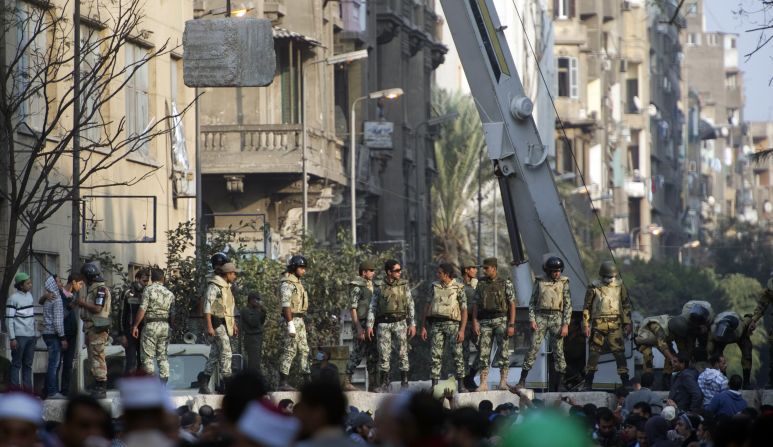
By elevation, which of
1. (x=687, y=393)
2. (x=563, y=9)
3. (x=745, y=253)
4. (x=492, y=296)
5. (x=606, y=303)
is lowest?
(x=687, y=393)

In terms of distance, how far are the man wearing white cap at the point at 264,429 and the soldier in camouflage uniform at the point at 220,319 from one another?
14074mm

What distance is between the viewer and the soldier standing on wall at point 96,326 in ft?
70.7

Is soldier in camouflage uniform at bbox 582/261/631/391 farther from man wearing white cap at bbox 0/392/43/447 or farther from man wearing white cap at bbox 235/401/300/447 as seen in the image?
man wearing white cap at bbox 235/401/300/447

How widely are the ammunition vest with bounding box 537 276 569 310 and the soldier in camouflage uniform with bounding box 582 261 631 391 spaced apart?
49cm

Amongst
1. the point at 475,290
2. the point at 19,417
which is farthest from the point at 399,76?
the point at 19,417

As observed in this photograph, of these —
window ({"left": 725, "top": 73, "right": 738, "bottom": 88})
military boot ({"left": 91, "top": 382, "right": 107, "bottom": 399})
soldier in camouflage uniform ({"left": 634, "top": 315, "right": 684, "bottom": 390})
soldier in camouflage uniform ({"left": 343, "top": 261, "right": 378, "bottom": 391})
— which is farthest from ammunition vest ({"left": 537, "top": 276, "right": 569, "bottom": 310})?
window ({"left": 725, "top": 73, "right": 738, "bottom": 88})

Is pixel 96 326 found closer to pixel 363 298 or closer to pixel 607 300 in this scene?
pixel 363 298

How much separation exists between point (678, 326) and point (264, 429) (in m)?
16.6

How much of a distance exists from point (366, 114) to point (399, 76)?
3606mm

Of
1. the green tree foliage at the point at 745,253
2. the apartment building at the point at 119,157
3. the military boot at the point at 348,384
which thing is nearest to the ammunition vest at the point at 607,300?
the military boot at the point at 348,384

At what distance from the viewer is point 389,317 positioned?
77.3ft

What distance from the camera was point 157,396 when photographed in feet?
28.0

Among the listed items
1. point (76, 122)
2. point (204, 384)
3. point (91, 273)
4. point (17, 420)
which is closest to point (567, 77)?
point (76, 122)

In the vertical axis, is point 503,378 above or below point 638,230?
below
